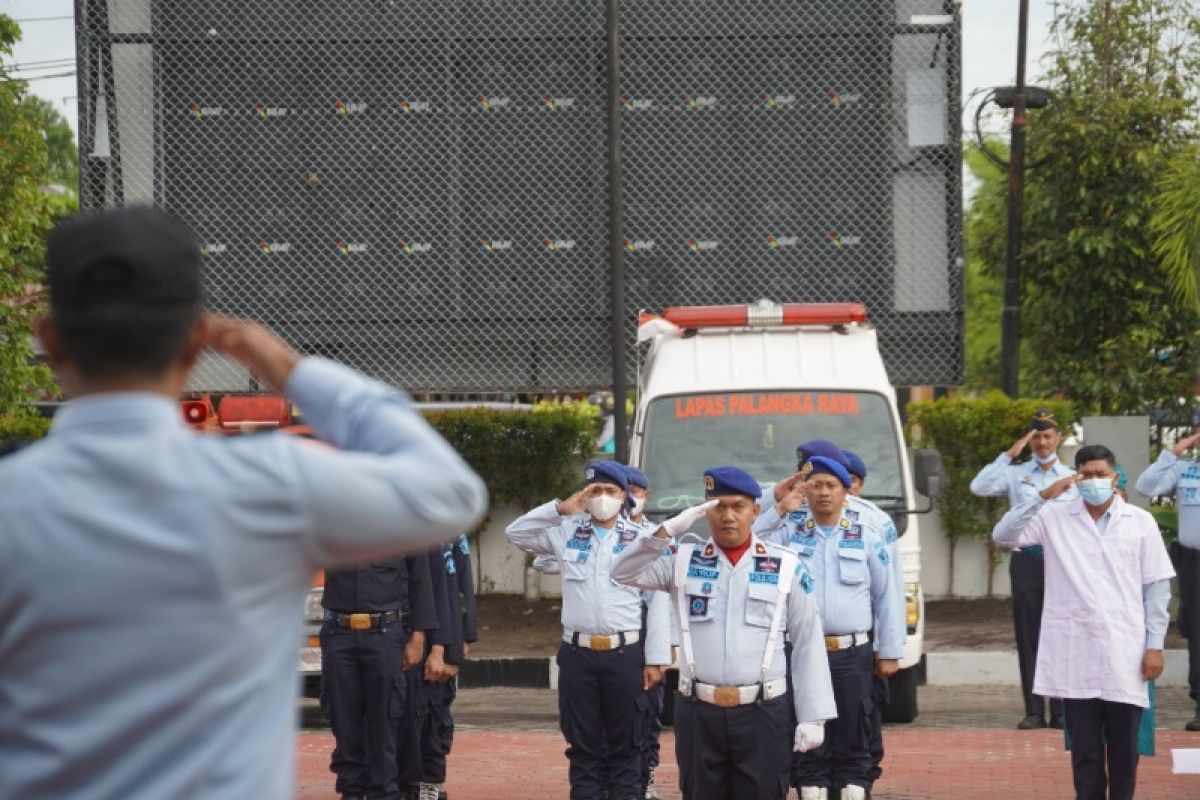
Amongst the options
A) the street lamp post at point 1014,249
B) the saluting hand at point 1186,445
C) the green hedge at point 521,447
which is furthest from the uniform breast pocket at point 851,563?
the street lamp post at point 1014,249

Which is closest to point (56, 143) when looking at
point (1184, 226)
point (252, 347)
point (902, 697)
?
point (1184, 226)

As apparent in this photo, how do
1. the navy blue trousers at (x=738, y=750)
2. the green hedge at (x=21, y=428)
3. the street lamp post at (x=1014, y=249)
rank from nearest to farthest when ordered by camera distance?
1. the navy blue trousers at (x=738, y=750)
2. the green hedge at (x=21, y=428)
3. the street lamp post at (x=1014, y=249)

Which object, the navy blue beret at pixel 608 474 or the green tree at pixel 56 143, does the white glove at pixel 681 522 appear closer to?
the navy blue beret at pixel 608 474

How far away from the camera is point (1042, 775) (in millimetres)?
11227

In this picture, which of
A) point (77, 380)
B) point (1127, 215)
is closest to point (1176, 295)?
point (1127, 215)

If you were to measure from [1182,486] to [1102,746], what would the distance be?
4386 millimetres

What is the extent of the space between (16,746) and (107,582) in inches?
9.2

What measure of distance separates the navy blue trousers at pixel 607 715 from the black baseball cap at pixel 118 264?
7.63 metres

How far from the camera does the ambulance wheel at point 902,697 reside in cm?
1330

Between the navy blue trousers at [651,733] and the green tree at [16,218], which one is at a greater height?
the green tree at [16,218]

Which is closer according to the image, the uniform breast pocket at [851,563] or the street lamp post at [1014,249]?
the uniform breast pocket at [851,563]

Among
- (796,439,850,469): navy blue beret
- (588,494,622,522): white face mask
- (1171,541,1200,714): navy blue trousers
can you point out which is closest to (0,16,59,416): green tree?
(588,494,622,522): white face mask

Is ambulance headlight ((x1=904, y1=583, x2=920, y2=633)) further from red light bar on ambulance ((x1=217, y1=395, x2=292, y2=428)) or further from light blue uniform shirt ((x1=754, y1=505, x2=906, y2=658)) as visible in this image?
red light bar on ambulance ((x1=217, y1=395, x2=292, y2=428))

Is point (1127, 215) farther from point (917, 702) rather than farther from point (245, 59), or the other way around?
point (245, 59)
